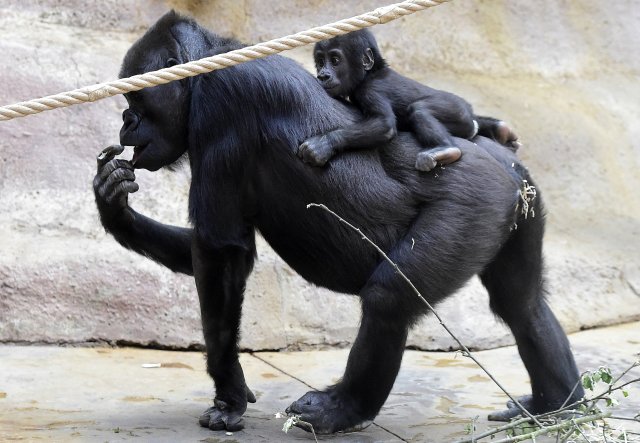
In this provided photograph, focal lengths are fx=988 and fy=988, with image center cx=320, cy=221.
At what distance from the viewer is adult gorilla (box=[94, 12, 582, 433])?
325 cm

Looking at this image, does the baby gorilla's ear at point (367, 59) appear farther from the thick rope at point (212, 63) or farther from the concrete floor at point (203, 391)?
the concrete floor at point (203, 391)

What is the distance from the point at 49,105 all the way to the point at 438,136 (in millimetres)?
1264

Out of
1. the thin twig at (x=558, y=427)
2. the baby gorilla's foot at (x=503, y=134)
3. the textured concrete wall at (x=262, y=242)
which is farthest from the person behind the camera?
the textured concrete wall at (x=262, y=242)

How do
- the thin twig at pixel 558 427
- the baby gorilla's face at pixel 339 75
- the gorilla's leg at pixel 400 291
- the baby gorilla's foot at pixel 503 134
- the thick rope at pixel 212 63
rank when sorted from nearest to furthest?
the thin twig at pixel 558 427 → the thick rope at pixel 212 63 → the gorilla's leg at pixel 400 291 → the baby gorilla's face at pixel 339 75 → the baby gorilla's foot at pixel 503 134

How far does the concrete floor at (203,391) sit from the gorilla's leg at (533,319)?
0.86 ft

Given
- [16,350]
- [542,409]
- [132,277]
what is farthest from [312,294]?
[542,409]

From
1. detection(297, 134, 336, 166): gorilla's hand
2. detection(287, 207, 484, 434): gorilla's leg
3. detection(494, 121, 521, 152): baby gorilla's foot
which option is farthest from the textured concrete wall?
detection(297, 134, 336, 166): gorilla's hand

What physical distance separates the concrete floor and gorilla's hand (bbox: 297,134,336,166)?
3.08 feet

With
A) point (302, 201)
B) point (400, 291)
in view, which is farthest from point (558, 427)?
point (302, 201)

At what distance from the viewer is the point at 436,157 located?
3.26m

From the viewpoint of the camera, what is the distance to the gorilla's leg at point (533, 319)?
3635mm

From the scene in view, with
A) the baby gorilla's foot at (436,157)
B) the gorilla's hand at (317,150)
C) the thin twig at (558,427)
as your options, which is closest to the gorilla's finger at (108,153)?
the gorilla's hand at (317,150)

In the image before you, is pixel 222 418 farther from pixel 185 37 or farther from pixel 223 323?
pixel 185 37

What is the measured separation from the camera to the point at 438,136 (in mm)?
3324
